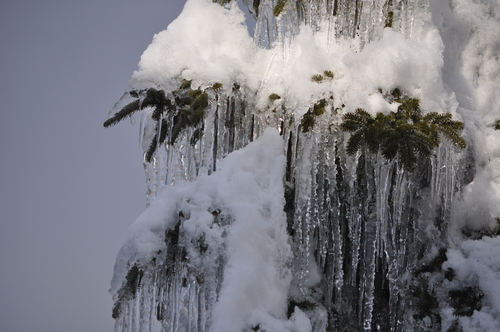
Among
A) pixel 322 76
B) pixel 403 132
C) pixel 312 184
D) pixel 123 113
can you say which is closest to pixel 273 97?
pixel 322 76

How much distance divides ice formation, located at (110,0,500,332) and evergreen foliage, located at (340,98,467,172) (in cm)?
15

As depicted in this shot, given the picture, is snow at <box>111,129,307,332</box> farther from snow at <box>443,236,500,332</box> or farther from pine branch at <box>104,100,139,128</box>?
snow at <box>443,236,500,332</box>

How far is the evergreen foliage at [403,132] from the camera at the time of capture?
434cm

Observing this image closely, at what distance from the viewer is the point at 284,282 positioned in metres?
4.43

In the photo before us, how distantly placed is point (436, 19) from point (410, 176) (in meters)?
1.81

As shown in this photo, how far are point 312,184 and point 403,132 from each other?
880 mm

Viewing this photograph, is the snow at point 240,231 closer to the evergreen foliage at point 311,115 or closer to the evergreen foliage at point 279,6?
the evergreen foliage at point 311,115

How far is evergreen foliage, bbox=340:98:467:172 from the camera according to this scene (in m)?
4.34

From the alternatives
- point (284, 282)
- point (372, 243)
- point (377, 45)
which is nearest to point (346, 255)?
point (372, 243)

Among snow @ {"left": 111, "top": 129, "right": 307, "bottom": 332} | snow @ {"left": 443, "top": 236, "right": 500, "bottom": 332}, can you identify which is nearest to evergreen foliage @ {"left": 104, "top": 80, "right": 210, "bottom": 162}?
snow @ {"left": 111, "top": 129, "right": 307, "bottom": 332}

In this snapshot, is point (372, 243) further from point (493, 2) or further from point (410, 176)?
point (493, 2)

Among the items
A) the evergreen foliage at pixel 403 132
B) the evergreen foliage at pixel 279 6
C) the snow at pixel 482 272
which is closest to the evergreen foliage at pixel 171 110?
the evergreen foliage at pixel 279 6

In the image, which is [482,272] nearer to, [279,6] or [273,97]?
[273,97]

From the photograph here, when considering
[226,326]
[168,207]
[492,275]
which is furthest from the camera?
[168,207]
